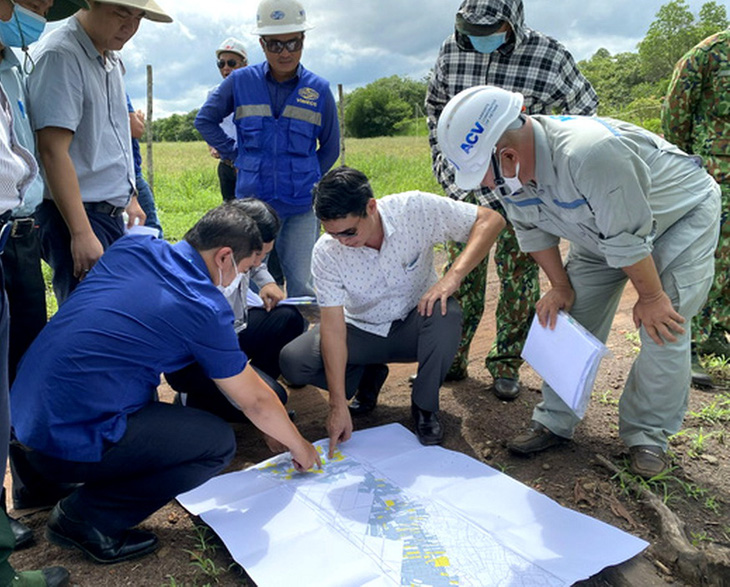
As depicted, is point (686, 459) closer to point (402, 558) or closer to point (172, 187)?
point (402, 558)

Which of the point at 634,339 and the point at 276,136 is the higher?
the point at 276,136

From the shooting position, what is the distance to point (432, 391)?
270 centimetres

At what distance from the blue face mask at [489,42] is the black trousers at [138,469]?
2.12 metres

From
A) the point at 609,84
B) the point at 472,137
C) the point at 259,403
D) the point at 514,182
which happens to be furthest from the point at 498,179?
the point at 609,84

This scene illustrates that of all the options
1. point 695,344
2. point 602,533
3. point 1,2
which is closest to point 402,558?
point 602,533

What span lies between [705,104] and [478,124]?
1913 millimetres

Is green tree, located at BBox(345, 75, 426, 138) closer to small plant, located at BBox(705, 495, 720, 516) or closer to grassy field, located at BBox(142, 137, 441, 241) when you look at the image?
grassy field, located at BBox(142, 137, 441, 241)

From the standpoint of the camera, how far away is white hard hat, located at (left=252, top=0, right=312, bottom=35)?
11.1ft

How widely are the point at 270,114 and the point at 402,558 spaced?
8.55ft

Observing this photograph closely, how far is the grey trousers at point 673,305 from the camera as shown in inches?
86.7

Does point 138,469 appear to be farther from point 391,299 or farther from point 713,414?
point 713,414

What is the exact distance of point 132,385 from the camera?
1.93m

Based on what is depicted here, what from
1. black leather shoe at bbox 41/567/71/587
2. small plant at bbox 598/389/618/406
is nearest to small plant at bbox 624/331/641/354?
small plant at bbox 598/389/618/406

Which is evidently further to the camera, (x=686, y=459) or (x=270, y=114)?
(x=270, y=114)
